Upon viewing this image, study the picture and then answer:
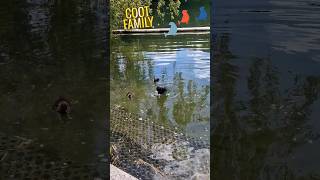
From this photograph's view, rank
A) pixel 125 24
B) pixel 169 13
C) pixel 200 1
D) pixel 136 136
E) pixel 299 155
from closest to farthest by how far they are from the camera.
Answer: pixel 299 155 → pixel 136 136 → pixel 125 24 → pixel 169 13 → pixel 200 1

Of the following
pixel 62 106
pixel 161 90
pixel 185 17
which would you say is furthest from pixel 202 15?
pixel 62 106

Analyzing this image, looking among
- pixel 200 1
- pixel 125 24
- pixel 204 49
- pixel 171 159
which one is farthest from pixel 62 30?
pixel 200 1

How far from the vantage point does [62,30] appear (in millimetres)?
1386

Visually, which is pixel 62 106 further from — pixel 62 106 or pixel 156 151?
pixel 156 151

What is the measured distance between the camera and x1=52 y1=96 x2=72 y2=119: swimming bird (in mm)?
1416

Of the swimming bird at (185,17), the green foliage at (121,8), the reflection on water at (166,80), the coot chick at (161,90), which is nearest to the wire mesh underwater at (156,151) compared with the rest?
the reflection on water at (166,80)

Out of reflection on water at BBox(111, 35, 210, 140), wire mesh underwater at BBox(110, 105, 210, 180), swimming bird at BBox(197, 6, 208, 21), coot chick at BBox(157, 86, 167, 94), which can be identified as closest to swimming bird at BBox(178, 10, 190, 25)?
swimming bird at BBox(197, 6, 208, 21)

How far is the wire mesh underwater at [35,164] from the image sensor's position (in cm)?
141

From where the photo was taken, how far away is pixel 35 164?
4.85 feet

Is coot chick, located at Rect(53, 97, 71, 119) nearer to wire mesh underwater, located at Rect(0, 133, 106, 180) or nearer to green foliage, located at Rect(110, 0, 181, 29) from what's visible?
wire mesh underwater, located at Rect(0, 133, 106, 180)

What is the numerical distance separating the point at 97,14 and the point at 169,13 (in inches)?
386

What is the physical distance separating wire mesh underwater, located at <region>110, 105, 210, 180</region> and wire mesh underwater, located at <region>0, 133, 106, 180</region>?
1.32 m

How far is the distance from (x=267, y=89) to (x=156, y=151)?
189cm

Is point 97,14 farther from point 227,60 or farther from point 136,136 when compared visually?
point 136,136
